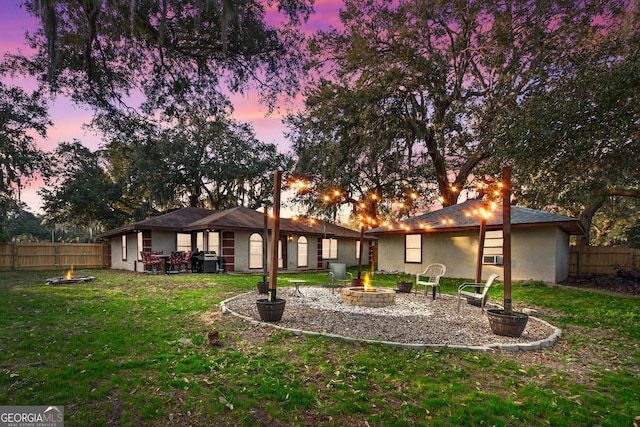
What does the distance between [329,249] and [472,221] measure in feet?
31.0

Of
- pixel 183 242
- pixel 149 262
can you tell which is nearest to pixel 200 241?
pixel 183 242

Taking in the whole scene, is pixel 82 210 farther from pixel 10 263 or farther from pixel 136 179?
pixel 10 263

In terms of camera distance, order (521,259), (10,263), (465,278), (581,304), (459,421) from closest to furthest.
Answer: (459,421)
(581,304)
(521,259)
(465,278)
(10,263)

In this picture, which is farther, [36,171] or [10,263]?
[10,263]

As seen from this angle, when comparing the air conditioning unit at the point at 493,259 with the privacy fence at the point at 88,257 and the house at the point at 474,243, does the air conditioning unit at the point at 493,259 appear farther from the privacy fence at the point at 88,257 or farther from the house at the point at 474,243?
the privacy fence at the point at 88,257

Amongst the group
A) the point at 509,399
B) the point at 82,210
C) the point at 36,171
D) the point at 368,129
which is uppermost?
the point at 368,129

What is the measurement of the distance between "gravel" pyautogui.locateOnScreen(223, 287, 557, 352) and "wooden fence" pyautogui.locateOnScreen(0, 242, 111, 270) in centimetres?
1521

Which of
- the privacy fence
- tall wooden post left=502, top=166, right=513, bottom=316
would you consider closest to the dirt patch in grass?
the privacy fence

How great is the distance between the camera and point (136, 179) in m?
21.1

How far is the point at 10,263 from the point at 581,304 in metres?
23.5

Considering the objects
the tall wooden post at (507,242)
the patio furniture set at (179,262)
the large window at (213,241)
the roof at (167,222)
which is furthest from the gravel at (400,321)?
the roof at (167,222)

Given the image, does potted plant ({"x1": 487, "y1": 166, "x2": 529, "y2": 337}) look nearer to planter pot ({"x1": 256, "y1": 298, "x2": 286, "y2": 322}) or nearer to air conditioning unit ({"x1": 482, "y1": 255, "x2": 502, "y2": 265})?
planter pot ({"x1": 256, "y1": 298, "x2": 286, "y2": 322})

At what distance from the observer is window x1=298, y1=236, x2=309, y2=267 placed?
18.3 m

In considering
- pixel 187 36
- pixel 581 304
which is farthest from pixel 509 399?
pixel 581 304
